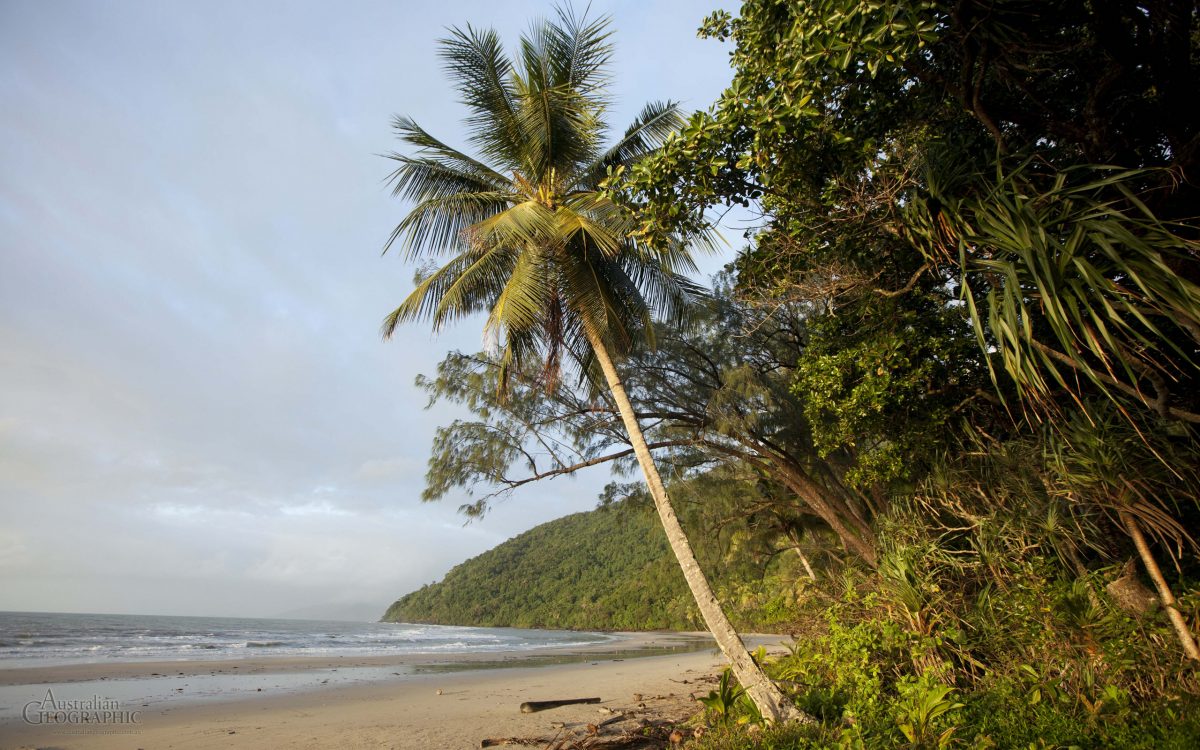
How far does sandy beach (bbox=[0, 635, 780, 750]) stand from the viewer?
6.62m

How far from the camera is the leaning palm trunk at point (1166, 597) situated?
14.0ft

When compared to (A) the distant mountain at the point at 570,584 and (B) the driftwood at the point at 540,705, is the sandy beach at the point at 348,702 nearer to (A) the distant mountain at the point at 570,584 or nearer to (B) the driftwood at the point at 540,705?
(B) the driftwood at the point at 540,705

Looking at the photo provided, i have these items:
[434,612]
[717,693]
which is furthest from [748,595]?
[434,612]

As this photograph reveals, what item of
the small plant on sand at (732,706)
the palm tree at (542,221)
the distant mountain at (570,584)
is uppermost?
the palm tree at (542,221)

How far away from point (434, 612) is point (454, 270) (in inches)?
3556

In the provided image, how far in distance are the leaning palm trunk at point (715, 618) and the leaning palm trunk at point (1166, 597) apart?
279cm

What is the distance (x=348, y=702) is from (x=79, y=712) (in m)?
3.62

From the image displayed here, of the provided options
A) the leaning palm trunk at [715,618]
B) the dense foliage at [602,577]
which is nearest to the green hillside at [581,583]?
the dense foliage at [602,577]

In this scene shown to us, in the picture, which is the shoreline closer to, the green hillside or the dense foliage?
the dense foliage

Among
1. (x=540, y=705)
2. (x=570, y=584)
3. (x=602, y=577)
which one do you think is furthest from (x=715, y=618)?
(x=570, y=584)

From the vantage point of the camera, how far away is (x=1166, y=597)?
439 centimetres

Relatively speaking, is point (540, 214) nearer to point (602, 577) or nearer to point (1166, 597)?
point (1166, 597)

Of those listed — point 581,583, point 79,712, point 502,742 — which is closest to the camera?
point 502,742

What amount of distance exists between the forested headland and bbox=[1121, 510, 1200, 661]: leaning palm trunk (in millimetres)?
21
